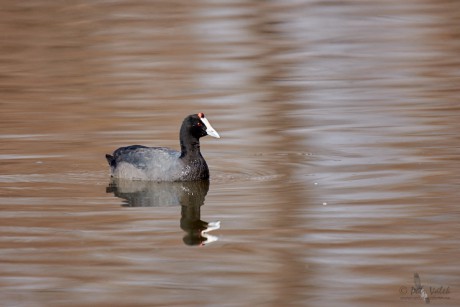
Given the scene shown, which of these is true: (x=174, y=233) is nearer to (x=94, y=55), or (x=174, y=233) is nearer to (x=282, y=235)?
(x=282, y=235)

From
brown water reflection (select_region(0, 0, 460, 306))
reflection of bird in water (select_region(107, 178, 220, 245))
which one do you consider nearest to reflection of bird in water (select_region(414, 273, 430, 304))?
brown water reflection (select_region(0, 0, 460, 306))

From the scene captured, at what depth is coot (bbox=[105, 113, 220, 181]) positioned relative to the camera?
11688mm

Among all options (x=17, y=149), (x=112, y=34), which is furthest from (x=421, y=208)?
(x=112, y=34)

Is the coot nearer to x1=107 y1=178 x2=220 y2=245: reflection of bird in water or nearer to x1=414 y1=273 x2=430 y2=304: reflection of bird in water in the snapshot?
x1=107 y1=178 x2=220 y2=245: reflection of bird in water

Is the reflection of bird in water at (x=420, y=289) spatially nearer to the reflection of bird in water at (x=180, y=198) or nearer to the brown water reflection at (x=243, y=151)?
the brown water reflection at (x=243, y=151)

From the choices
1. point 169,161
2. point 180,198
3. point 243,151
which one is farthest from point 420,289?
point 243,151

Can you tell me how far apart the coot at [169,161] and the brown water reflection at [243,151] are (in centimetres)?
24

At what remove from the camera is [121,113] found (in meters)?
14.8

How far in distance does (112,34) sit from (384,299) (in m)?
14.6

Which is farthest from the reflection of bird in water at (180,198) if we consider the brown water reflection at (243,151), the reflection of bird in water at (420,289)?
the reflection of bird in water at (420,289)

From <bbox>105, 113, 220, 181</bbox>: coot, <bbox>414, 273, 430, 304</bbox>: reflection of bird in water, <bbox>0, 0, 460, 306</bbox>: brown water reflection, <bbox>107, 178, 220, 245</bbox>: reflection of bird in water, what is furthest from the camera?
<bbox>105, 113, 220, 181</bbox>: coot

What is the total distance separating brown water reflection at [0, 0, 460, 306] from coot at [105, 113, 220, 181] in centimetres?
24

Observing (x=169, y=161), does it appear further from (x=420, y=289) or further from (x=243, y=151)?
(x=420, y=289)

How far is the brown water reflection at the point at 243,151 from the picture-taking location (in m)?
8.03
